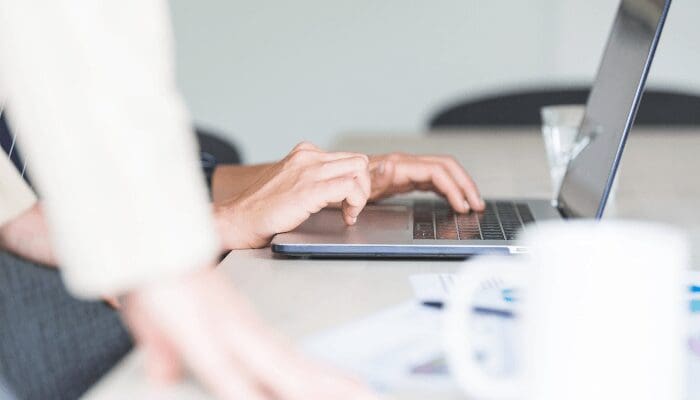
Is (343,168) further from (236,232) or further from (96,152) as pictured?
(96,152)

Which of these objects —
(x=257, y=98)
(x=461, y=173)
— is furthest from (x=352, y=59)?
(x=461, y=173)

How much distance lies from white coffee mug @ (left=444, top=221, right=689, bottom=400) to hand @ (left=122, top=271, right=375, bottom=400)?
0.40ft

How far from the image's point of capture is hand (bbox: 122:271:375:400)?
24.1 inches

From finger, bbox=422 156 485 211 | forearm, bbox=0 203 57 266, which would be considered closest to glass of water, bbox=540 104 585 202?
finger, bbox=422 156 485 211

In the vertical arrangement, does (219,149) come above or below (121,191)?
below

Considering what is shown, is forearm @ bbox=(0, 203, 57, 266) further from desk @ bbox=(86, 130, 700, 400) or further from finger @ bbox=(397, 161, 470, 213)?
finger @ bbox=(397, 161, 470, 213)

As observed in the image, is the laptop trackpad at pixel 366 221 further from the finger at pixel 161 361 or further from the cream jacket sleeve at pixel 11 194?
the finger at pixel 161 361

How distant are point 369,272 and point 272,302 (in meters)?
0.15

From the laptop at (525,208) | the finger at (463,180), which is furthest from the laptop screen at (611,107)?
the finger at (463,180)

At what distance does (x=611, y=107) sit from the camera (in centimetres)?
133

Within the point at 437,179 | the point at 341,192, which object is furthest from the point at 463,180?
the point at 341,192

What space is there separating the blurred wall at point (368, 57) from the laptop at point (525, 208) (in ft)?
7.60

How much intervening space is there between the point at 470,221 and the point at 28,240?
57 centimetres

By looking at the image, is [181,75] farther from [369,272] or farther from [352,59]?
[369,272]
